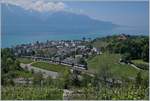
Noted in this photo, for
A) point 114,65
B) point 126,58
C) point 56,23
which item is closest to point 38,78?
point 56,23

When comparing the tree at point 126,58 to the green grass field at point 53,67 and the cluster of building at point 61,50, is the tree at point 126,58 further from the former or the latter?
the green grass field at point 53,67

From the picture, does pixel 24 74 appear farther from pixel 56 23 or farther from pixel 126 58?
pixel 126 58

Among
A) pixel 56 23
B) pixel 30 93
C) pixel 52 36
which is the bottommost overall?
pixel 30 93

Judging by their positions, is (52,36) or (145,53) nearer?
(145,53)

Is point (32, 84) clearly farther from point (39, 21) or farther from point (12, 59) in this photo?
point (39, 21)

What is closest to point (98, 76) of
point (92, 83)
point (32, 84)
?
point (92, 83)

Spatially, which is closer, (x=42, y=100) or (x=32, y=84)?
(x=42, y=100)
